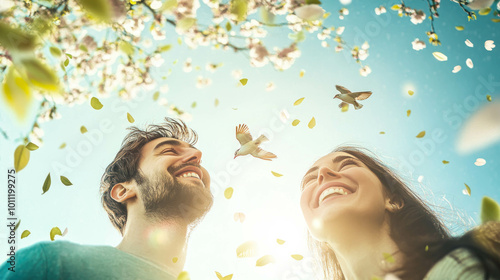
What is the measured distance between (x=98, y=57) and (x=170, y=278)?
9.55 ft

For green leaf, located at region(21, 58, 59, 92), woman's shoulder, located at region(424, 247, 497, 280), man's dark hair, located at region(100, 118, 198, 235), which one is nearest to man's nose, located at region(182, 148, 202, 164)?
man's dark hair, located at region(100, 118, 198, 235)

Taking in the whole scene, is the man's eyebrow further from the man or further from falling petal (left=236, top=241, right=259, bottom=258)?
falling petal (left=236, top=241, right=259, bottom=258)

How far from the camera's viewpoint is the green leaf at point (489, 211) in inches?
66.6

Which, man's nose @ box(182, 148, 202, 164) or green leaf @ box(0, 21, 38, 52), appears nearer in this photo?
green leaf @ box(0, 21, 38, 52)

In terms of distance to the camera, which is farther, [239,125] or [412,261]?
[239,125]

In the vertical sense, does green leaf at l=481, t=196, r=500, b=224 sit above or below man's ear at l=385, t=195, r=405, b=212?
above

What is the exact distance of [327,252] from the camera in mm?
2484

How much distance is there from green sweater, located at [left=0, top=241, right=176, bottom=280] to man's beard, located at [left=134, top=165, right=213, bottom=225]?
391 millimetres

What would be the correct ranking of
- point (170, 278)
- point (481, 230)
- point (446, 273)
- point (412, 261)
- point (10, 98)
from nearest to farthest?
point (10, 98) → point (446, 273) → point (481, 230) → point (412, 261) → point (170, 278)

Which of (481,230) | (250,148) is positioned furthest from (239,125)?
(481,230)

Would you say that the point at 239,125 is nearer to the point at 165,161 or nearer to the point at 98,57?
the point at 165,161

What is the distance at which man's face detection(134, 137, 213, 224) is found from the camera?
7.60 feet

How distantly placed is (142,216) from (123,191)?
36 cm

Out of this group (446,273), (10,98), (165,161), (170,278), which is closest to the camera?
(10,98)
